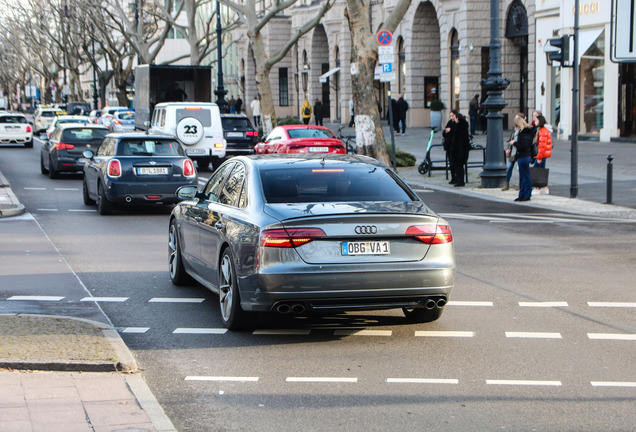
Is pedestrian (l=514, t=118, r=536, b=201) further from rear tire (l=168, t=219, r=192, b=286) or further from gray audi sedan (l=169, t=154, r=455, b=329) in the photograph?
gray audi sedan (l=169, t=154, r=455, b=329)

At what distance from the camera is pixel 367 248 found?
7.80m

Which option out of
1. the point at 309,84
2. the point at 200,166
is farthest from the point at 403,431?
the point at 309,84

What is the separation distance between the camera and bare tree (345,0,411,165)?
87.3ft

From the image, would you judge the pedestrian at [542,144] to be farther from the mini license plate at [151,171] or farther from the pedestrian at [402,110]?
the pedestrian at [402,110]

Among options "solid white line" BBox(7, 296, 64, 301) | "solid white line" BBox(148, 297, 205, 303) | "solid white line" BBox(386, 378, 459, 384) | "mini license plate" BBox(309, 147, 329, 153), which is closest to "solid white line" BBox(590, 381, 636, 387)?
"solid white line" BBox(386, 378, 459, 384)

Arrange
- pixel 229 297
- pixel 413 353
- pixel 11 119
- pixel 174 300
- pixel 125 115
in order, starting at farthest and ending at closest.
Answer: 1. pixel 125 115
2. pixel 11 119
3. pixel 174 300
4. pixel 229 297
5. pixel 413 353

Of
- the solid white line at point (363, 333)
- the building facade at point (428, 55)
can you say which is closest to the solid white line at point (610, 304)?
the solid white line at point (363, 333)

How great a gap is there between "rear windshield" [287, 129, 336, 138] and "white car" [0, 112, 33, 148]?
21.5 meters

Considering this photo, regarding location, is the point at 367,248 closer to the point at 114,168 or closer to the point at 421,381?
the point at 421,381

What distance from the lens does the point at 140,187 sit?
17922 millimetres

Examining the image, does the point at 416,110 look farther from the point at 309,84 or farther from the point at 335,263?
the point at 335,263

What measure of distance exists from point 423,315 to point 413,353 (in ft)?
3.81

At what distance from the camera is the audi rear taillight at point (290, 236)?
770 cm

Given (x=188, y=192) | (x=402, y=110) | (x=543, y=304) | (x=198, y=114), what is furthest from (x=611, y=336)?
(x=402, y=110)
